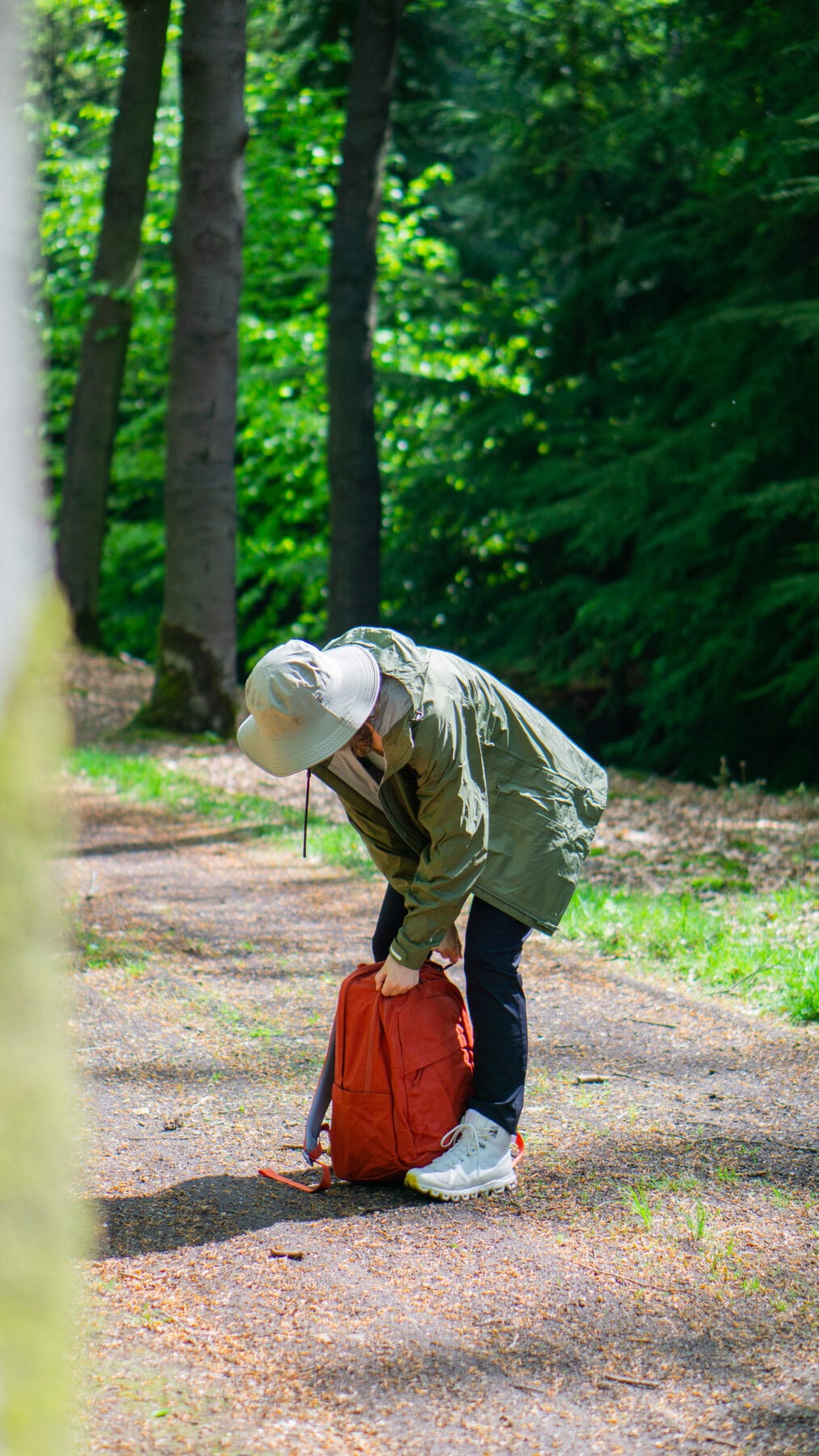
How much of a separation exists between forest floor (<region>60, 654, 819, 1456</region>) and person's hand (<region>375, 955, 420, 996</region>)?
0.56 meters

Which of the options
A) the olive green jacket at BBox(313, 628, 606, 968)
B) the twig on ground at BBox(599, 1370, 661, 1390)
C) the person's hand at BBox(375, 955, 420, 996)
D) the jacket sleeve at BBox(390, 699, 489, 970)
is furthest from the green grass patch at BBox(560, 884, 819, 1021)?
the twig on ground at BBox(599, 1370, 661, 1390)

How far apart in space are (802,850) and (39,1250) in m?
6.78

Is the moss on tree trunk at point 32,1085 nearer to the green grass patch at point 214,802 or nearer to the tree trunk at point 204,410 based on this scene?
the green grass patch at point 214,802

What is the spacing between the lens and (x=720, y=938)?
226 inches

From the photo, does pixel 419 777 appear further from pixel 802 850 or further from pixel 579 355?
pixel 579 355

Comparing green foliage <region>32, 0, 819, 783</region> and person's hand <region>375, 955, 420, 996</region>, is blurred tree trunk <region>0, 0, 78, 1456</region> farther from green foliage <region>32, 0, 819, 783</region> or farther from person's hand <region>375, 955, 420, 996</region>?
green foliage <region>32, 0, 819, 783</region>

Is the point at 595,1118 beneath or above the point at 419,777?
beneath

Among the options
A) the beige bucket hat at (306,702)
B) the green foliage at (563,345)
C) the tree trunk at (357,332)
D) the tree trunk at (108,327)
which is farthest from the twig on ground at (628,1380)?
the tree trunk at (108,327)

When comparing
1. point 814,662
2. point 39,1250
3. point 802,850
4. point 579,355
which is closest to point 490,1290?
point 39,1250

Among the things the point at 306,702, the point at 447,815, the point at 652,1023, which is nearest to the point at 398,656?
the point at 306,702

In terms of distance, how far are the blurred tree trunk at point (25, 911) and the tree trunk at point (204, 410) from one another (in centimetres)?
991

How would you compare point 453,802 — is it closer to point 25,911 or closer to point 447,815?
point 447,815

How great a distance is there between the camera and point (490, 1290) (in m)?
2.86

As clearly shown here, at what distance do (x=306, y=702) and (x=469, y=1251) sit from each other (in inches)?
→ 53.9
